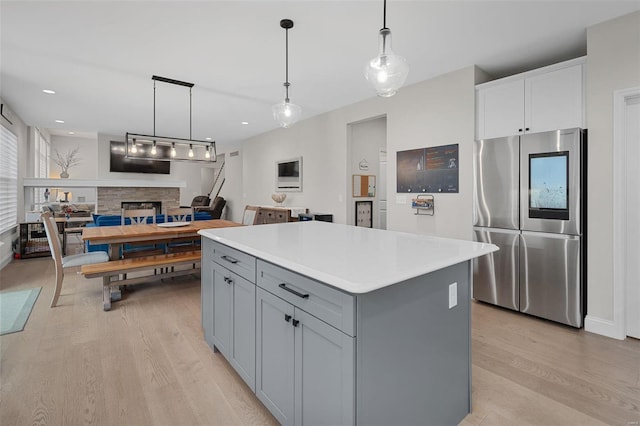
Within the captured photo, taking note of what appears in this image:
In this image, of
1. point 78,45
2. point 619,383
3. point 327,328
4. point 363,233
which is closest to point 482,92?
point 363,233

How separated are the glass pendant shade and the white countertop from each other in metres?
0.97

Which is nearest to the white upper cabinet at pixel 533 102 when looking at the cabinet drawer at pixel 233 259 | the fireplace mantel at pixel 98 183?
the cabinet drawer at pixel 233 259

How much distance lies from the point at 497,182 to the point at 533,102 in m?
0.81

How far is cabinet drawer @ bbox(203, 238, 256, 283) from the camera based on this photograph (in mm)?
1739

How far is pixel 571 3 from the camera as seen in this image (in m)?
2.39

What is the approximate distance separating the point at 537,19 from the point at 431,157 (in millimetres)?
1619

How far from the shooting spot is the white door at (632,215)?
2518 millimetres

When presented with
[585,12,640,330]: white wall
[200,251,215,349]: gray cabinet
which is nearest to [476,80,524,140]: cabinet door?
[585,12,640,330]: white wall

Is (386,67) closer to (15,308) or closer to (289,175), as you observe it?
(15,308)

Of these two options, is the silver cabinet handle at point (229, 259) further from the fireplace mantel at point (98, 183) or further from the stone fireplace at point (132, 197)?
the stone fireplace at point (132, 197)

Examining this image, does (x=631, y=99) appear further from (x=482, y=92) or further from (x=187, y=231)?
(x=187, y=231)

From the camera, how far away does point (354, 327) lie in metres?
1.09

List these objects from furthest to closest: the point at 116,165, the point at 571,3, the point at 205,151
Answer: the point at 116,165 < the point at 205,151 < the point at 571,3

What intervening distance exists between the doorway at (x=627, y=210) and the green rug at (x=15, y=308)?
5.00 m
